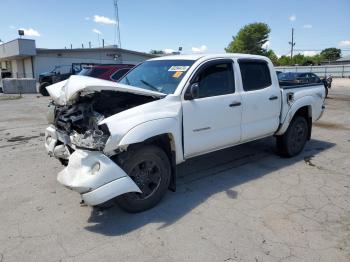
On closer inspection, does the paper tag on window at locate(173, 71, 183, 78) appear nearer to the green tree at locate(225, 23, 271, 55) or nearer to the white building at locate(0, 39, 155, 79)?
the white building at locate(0, 39, 155, 79)

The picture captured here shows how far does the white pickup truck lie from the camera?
3.53 m

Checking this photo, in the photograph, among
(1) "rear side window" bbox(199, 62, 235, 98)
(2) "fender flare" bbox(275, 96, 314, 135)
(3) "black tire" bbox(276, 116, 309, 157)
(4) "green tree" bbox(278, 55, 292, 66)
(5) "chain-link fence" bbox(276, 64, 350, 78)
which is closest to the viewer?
(1) "rear side window" bbox(199, 62, 235, 98)

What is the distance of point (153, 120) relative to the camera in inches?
151

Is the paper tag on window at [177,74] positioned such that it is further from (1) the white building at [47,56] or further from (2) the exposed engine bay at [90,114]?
(1) the white building at [47,56]

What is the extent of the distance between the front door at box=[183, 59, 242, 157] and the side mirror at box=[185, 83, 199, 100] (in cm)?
6

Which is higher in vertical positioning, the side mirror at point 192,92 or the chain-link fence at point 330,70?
the chain-link fence at point 330,70

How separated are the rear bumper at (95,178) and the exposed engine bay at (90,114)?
14 cm

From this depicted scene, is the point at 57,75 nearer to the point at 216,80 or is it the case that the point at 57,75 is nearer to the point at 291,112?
the point at 291,112

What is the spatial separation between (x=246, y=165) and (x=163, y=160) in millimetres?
2185

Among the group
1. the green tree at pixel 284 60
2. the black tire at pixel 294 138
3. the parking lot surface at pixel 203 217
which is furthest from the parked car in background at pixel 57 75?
the green tree at pixel 284 60

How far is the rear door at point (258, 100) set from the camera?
5.10m

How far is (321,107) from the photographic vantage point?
6.80m

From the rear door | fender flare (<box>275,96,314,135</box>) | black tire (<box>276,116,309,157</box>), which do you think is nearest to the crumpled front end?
the rear door

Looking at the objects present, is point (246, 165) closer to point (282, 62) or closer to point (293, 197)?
point (293, 197)
